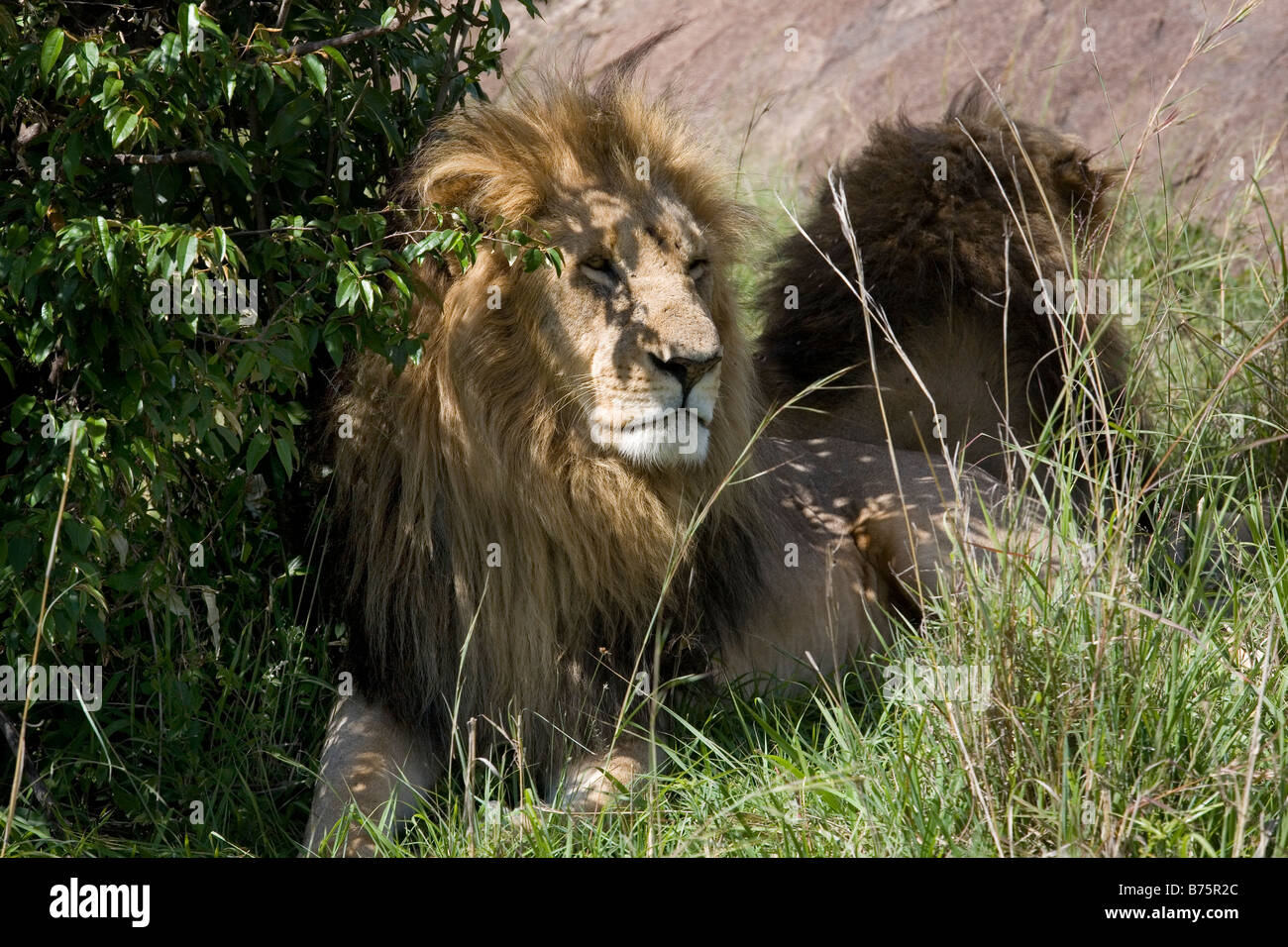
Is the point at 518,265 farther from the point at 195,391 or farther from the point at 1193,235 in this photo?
the point at 1193,235

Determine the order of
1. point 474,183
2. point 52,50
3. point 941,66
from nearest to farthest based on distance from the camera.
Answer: point 52,50
point 474,183
point 941,66

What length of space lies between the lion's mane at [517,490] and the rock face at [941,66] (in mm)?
4068

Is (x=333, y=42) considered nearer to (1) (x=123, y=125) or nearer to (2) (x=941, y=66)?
(1) (x=123, y=125)

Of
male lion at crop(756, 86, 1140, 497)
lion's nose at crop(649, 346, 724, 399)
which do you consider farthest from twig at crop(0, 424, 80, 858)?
male lion at crop(756, 86, 1140, 497)

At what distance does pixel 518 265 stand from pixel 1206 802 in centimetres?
177

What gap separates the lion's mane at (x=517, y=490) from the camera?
331 cm

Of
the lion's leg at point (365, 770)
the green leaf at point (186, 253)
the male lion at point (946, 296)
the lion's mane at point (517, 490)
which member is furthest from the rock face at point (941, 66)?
the green leaf at point (186, 253)

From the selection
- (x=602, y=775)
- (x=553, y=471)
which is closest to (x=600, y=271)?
(x=553, y=471)

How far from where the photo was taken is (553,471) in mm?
3330

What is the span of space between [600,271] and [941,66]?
221 inches

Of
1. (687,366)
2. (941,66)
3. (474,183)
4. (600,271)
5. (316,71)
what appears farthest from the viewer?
(941,66)

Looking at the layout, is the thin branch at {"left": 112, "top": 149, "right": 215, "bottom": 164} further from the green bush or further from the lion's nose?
the lion's nose

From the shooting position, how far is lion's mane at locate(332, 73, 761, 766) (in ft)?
10.9

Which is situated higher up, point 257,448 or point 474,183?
point 474,183
